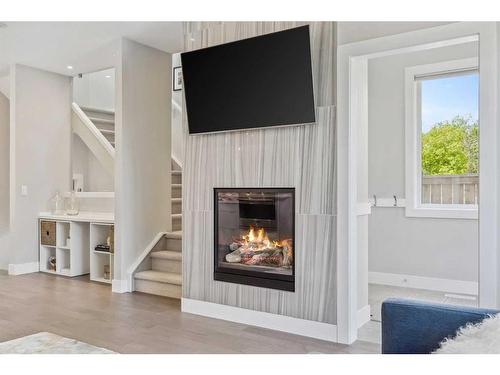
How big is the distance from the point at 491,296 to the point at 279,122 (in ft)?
5.65

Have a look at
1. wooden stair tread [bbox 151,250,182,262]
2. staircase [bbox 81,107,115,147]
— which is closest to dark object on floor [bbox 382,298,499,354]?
wooden stair tread [bbox 151,250,182,262]

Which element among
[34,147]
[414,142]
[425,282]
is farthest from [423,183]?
[34,147]

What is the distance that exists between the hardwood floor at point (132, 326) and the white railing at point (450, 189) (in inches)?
89.2

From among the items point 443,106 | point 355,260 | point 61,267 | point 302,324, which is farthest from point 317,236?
point 61,267

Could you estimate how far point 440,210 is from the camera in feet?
14.6

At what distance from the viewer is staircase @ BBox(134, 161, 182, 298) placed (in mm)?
4207

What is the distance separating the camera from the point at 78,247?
17.4 ft

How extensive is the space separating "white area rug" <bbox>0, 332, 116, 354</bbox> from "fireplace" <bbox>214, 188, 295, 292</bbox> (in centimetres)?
111

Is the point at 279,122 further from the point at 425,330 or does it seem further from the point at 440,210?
the point at 440,210

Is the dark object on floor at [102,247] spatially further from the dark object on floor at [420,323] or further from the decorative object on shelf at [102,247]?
the dark object on floor at [420,323]

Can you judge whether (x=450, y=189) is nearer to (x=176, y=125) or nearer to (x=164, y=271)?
(x=164, y=271)

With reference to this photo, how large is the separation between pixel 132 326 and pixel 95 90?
16.3 ft

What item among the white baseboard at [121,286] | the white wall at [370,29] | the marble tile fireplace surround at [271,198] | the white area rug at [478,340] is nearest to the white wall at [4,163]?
the white baseboard at [121,286]

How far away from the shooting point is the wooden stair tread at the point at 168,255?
4436 millimetres
